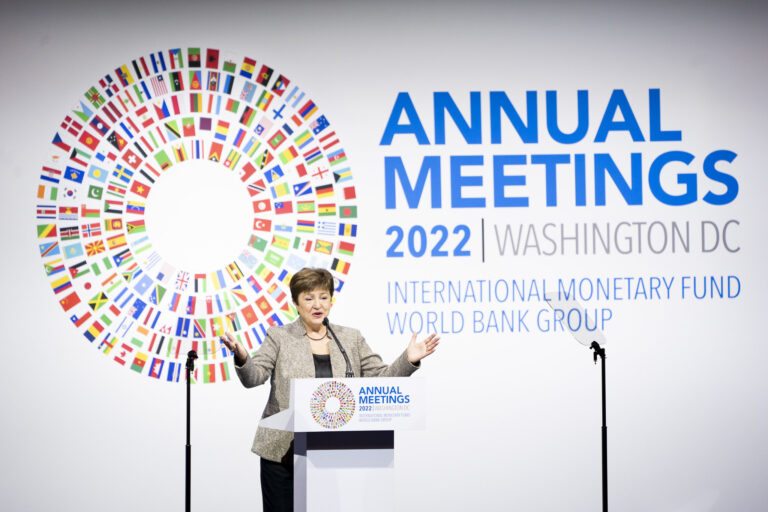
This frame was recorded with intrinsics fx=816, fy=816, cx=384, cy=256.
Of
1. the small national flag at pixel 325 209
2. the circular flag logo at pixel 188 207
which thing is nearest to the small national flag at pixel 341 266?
the circular flag logo at pixel 188 207

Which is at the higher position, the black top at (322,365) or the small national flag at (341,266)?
the small national flag at (341,266)

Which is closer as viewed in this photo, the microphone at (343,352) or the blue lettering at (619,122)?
the microphone at (343,352)

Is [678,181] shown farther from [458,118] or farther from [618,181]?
[458,118]

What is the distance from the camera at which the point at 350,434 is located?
290 cm

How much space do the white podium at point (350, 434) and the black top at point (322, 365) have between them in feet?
1.75

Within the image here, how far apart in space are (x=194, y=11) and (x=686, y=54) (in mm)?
2772

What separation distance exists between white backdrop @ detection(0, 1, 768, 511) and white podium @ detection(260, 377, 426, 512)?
1.59 m

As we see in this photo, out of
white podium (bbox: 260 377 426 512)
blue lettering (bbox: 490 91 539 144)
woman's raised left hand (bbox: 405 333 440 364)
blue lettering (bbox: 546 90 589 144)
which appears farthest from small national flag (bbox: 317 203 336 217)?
white podium (bbox: 260 377 426 512)

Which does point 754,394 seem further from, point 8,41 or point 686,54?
point 8,41

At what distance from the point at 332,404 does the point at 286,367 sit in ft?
2.08

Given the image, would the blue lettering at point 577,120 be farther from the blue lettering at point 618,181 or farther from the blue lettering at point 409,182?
the blue lettering at point 409,182

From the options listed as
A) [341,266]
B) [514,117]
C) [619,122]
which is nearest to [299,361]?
[341,266]

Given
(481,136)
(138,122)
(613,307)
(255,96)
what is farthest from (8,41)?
(613,307)

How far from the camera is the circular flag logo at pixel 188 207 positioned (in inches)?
176
